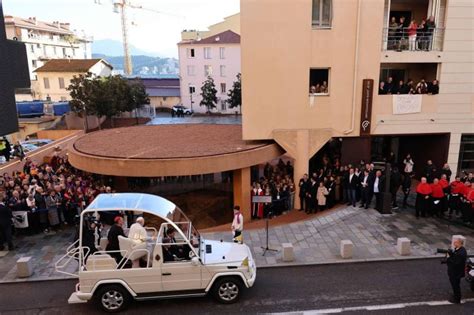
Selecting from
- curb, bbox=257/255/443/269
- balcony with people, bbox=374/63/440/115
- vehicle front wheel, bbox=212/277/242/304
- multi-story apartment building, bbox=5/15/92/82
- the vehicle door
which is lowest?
curb, bbox=257/255/443/269

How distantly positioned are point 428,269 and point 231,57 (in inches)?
2021

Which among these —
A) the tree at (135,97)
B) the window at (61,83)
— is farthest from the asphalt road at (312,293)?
the window at (61,83)

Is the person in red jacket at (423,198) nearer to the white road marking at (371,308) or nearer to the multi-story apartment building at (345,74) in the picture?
the multi-story apartment building at (345,74)

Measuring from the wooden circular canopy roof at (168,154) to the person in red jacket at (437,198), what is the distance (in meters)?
6.72

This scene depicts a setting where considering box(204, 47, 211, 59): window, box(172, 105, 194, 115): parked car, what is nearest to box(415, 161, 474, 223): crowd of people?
box(172, 105, 194, 115): parked car

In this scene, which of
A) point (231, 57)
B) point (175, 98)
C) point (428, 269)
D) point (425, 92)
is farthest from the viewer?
point (175, 98)

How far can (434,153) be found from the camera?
19.2 meters

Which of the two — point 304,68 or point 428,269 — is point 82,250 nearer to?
point 428,269

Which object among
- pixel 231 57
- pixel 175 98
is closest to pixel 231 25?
pixel 231 57

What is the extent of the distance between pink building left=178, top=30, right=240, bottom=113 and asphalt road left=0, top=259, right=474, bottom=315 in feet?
160

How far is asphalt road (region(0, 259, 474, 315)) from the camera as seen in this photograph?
8.84 metres

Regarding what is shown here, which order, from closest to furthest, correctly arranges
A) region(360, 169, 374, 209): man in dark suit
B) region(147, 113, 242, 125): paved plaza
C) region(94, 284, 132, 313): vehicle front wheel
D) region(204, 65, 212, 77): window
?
region(94, 284, 132, 313): vehicle front wheel, region(360, 169, 374, 209): man in dark suit, region(147, 113, 242, 125): paved plaza, region(204, 65, 212, 77): window

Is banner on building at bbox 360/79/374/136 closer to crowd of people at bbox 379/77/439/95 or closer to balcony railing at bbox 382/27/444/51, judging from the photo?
crowd of people at bbox 379/77/439/95

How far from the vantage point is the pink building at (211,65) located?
58.0m
